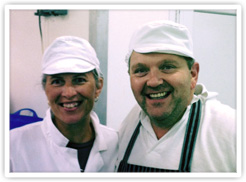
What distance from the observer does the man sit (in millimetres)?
666

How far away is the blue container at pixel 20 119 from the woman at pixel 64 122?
47 mm

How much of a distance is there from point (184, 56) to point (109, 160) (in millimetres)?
385

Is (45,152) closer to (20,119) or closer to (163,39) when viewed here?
(20,119)

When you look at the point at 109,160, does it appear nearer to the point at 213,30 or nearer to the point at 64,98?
the point at 64,98

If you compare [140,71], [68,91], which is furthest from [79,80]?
[140,71]

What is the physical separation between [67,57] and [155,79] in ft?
0.81

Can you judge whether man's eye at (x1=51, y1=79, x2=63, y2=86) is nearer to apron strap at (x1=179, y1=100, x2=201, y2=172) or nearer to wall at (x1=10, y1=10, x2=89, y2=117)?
wall at (x1=10, y1=10, x2=89, y2=117)

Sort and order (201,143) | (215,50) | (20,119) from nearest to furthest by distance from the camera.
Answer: (201,143)
(20,119)
(215,50)

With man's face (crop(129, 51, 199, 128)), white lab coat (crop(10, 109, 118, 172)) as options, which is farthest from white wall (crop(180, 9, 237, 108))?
white lab coat (crop(10, 109, 118, 172))

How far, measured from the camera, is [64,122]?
75cm

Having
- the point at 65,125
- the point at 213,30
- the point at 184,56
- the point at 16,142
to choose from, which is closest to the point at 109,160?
the point at 65,125

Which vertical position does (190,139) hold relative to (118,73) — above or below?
below

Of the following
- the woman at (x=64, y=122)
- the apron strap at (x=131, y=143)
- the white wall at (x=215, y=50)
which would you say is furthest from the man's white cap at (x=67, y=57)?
the white wall at (x=215, y=50)

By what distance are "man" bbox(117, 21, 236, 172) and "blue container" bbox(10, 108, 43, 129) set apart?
12.0 inches
